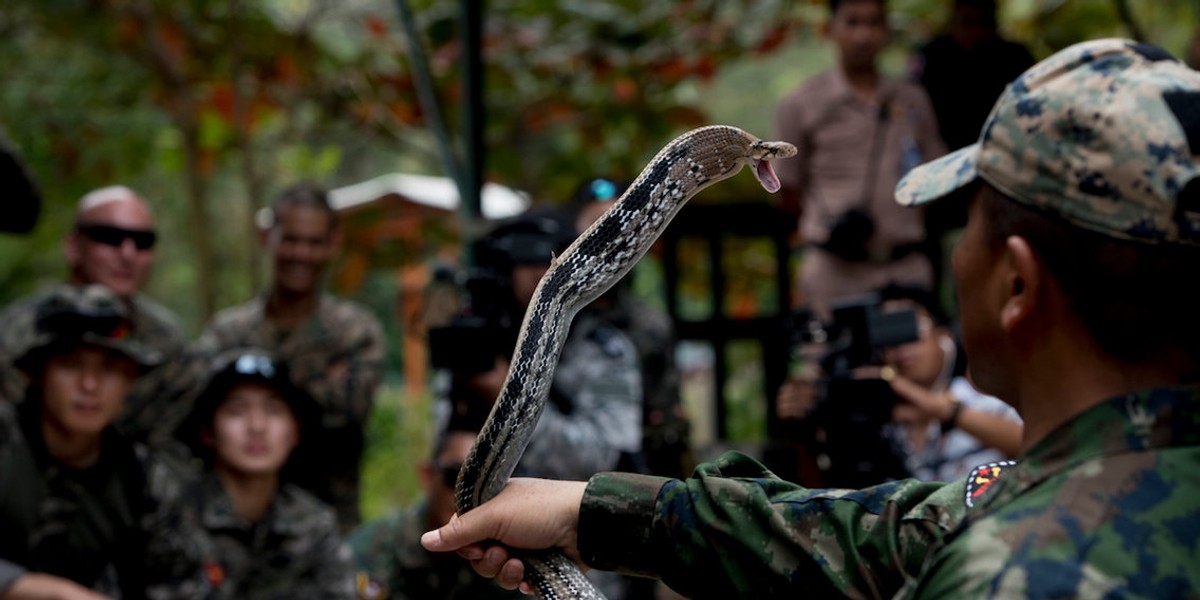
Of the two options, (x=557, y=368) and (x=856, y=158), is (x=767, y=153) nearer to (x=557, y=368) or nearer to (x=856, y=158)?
(x=557, y=368)

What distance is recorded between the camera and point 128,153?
836cm

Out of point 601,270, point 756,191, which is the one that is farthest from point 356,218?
point 601,270

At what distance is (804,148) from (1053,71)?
4148mm

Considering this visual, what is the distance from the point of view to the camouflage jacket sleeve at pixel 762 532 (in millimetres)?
1919

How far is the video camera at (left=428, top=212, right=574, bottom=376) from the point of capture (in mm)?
3758

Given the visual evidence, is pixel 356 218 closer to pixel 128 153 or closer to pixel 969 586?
pixel 128 153

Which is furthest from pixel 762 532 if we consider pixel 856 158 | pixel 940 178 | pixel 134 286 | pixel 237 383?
pixel 134 286

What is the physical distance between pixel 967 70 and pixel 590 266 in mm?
4215

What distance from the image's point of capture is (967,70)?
575cm

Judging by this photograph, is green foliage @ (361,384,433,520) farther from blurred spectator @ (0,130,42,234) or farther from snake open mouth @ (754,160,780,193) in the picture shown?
snake open mouth @ (754,160,780,193)

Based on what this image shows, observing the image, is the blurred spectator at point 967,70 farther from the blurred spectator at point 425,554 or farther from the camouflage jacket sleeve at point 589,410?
the blurred spectator at point 425,554

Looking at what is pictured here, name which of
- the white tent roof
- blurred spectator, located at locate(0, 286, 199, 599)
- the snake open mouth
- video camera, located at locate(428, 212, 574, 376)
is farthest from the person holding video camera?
the white tent roof

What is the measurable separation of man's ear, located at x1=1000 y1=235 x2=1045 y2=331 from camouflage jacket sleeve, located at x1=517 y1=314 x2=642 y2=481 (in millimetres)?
2337

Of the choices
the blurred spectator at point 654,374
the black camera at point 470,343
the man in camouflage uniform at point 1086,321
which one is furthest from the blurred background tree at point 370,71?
the man in camouflage uniform at point 1086,321
